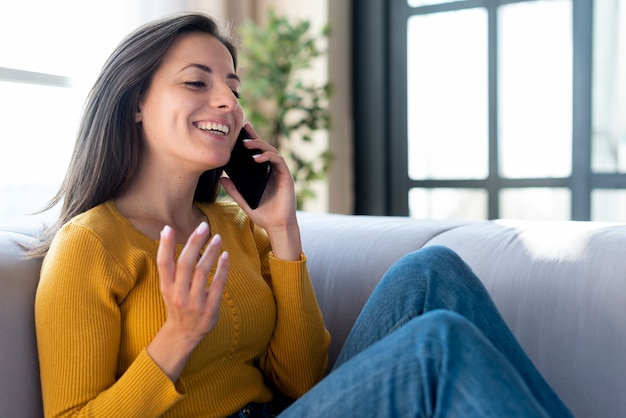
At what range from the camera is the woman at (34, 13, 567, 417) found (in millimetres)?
984

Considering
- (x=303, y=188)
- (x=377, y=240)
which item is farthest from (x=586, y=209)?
(x=377, y=240)

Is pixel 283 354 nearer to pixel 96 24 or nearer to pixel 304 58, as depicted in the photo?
pixel 96 24

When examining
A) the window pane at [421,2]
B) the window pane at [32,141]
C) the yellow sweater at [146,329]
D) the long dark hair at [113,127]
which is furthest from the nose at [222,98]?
the window pane at [421,2]

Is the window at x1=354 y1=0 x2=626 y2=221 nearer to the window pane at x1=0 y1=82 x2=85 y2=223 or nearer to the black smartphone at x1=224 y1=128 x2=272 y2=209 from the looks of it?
the window pane at x1=0 y1=82 x2=85 y2=223

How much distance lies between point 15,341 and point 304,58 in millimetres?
2830

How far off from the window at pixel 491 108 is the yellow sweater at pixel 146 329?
2623 mm

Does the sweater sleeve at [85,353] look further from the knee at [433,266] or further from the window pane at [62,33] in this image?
the window pane at [62,33]

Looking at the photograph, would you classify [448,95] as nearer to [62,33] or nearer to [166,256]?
[62,33]

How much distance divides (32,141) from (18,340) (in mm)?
2034

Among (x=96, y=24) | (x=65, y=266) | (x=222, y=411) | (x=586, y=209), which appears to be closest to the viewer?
(x=65, y=266)

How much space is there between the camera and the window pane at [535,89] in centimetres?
370

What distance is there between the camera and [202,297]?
103 cm

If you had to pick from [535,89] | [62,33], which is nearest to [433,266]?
[62,33]

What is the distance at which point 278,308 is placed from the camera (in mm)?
1440
